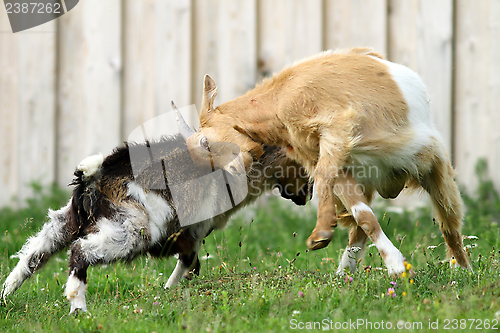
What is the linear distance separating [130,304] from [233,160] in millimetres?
1105

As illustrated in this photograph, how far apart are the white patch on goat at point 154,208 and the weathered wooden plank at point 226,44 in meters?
2.16

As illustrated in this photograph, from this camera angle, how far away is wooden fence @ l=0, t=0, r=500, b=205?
520cm

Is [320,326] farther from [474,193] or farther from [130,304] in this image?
[474,193]

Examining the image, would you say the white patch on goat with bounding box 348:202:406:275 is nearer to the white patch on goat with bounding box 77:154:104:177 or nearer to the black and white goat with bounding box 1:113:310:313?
the black and white goat with bounding box 1:113:310:313

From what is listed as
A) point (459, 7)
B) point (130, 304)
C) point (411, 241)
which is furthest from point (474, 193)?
point (130, 304)

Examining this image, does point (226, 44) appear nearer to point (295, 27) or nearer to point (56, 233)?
point (295, 27)

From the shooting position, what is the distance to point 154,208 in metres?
3.40

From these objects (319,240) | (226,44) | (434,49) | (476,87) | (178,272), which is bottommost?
(178,272)

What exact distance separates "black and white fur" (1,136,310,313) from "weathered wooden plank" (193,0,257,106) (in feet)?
5.92

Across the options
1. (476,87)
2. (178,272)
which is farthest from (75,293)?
(476,87)

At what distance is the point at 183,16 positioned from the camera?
530 cm

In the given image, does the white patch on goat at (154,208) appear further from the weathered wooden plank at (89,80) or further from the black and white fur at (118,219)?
the weathered wooden plank at (89,80)

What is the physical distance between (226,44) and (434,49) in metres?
2.22

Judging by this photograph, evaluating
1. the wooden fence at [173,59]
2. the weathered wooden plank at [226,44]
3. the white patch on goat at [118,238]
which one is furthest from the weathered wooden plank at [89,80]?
the white patch on goat at [118,238]
